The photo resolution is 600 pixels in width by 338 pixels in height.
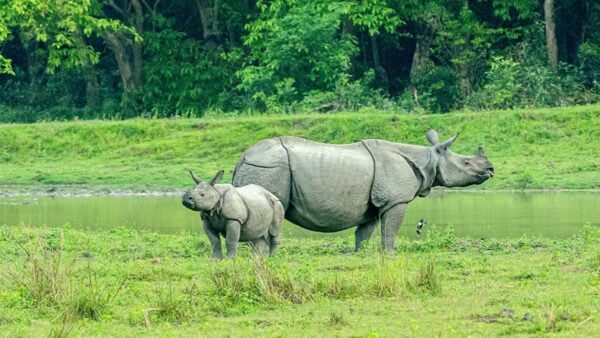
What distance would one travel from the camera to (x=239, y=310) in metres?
10.7

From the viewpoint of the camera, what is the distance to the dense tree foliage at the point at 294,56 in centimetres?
3259

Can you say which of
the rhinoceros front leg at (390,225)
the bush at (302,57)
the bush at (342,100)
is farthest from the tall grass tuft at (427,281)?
the bush at (302,57)

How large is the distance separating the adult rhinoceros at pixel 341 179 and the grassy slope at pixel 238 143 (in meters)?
8.62

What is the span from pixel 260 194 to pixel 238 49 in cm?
2379

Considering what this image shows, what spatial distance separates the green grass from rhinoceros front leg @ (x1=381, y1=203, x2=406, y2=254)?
3.75ft

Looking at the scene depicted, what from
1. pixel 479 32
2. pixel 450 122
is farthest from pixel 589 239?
pixel 479 32

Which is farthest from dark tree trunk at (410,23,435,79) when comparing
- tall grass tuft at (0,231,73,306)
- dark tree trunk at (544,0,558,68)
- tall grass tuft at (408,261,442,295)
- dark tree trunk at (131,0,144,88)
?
tall grass tuft at (0,231,73,306)

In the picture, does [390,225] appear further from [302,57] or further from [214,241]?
[302,57]

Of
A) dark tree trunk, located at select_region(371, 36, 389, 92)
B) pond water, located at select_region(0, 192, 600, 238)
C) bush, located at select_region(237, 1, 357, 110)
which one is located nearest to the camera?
pond water, located at select_region(0, 192, 600, 238)

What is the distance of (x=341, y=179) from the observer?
1507cm

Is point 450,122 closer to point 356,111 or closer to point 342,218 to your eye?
point 356,111

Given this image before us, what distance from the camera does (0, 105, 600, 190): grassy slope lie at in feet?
82.4

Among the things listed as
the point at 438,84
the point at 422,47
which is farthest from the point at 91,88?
the point at 438,84

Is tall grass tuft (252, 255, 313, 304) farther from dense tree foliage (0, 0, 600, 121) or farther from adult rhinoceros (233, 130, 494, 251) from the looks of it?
dense tree foliage (0, 0, 600, 121)
